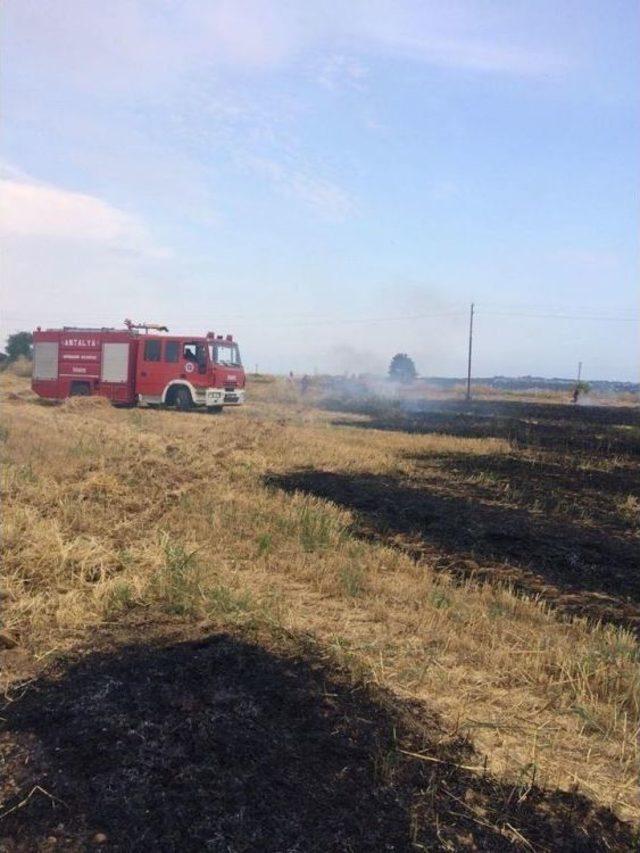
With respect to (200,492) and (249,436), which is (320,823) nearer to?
(200,492)

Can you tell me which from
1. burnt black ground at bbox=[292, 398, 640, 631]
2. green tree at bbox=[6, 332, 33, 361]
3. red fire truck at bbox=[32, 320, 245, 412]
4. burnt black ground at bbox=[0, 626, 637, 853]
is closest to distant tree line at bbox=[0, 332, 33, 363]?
green tree at bbox=[6, 332, 33, 361]

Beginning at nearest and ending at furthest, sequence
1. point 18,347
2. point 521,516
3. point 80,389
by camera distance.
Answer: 1. point 521,516
2. point 80,389
3. point 18,347

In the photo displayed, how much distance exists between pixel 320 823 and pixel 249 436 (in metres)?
12.6

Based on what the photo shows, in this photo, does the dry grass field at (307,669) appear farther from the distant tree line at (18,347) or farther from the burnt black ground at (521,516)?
the distant tree line at (18,347)

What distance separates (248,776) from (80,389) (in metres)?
22.5

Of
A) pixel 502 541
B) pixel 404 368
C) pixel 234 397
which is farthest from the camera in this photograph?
pixel 404 368

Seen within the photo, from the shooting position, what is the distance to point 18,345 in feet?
162

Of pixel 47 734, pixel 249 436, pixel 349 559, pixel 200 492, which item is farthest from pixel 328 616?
pixel 249 436

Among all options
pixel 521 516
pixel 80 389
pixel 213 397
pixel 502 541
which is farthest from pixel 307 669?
pixel 80 389

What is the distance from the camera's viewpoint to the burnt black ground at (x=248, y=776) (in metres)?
2.61

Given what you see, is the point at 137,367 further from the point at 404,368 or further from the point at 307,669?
the point at 404,368

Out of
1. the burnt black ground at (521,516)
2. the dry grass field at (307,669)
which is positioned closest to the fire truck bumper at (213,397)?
the burnt black ground at (521,516)

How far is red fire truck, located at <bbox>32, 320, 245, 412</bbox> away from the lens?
22016 millimetres

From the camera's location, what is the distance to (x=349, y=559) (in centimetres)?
649
